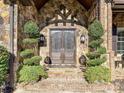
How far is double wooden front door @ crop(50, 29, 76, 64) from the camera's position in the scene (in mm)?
16578

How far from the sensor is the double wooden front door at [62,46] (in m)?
16.6

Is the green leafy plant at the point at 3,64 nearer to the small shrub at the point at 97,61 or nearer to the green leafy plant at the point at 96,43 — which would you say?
the small shrub at the point at 97,61

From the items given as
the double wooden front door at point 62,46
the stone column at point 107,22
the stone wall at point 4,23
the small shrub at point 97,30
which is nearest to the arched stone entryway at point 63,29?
the double wooden front door at point 62,46

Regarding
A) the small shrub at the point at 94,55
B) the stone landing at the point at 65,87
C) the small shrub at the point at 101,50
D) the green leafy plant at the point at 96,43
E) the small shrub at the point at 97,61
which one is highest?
the green leafy plant at the point at 96,43

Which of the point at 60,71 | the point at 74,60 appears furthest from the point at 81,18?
the point at 60,71

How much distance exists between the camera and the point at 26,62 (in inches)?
497

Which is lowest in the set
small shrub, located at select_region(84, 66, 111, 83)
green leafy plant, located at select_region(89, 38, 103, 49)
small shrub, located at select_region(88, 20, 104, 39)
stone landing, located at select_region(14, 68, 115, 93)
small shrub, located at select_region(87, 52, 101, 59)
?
stone landing, located at select_region(14, 68, 115, 93)

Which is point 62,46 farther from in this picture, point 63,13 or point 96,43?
point 96,43

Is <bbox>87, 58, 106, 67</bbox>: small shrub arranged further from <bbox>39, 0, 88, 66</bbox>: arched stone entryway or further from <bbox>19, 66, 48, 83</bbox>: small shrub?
<bbox>39, 0, 88, 66</bbox>: arched stone entryway

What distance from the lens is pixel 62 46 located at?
656 inches

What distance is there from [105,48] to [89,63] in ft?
3.02

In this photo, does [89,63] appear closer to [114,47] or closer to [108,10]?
[108,10]

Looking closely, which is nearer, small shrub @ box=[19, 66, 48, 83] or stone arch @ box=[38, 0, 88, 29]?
small shrub @ box=[19, 66, 48, 83]

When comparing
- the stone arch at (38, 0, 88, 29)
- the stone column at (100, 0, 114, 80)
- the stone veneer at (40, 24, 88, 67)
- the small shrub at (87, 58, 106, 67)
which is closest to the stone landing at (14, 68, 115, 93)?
the small shrub at (87, 58, 106, 67)
